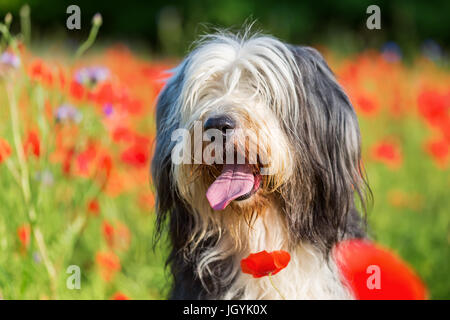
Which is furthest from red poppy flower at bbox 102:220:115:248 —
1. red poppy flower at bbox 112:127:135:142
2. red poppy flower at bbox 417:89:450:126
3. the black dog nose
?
red poppy flower at bbox 417:89:450:126

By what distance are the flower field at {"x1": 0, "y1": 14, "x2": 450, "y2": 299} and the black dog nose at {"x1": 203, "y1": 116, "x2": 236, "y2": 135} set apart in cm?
94

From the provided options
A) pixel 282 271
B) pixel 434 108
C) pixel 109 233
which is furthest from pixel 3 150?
pixel 434 108

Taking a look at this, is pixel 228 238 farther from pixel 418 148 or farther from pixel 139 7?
pixel 139 7

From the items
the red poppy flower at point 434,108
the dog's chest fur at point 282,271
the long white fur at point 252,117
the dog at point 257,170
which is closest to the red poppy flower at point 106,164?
the dog at point 257,170

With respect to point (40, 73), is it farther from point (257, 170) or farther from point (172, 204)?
point (257, 170)

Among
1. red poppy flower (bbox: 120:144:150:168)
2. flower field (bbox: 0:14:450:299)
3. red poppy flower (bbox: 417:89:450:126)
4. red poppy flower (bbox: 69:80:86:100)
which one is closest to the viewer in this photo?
flower field (bbox: 0:14:450:299)

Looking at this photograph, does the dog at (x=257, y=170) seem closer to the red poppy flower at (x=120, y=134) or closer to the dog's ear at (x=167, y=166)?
the dog's ear at (x=167, y=166)

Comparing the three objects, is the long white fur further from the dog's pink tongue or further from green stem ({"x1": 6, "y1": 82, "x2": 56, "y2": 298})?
green stem ({"x1": 6, "y1": 82, "x2": 56, "y2": 298})

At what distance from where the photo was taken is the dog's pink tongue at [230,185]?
237 cm

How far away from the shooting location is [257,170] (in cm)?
240

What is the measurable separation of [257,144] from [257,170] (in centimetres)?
12

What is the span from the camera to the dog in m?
2.39

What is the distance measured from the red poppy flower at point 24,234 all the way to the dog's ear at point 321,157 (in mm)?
1389
